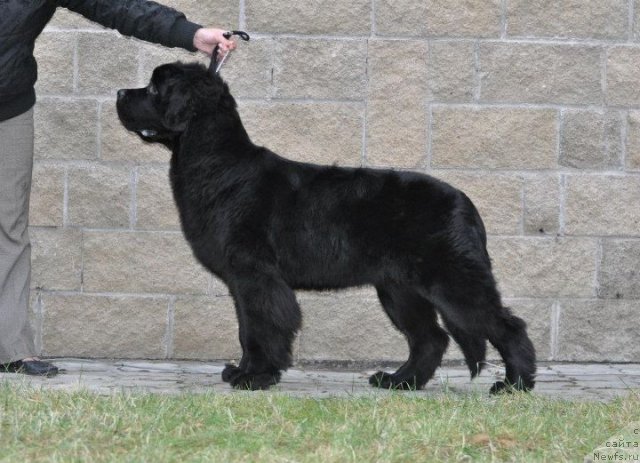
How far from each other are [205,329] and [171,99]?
160 cm

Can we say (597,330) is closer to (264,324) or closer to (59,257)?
(264,324)

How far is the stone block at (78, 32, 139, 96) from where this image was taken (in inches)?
242

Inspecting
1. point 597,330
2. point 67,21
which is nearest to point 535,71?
point 597,330

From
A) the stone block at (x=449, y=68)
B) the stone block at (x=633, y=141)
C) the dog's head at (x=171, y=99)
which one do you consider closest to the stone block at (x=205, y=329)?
the dog's head at (x=171, y=99)

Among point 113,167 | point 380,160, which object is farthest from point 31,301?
point 380,160

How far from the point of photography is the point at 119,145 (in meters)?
6.16

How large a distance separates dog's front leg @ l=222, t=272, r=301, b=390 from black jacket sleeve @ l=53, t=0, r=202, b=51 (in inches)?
46.5

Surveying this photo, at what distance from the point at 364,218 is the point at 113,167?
1775 millimetres

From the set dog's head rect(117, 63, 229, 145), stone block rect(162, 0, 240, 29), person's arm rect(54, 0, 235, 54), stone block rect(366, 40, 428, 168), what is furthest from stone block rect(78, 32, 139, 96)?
stone block rect(366, 40, 428, 168)

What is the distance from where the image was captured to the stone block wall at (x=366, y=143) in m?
6.15

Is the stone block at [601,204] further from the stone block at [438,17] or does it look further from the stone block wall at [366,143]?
the stone block at [438,17]

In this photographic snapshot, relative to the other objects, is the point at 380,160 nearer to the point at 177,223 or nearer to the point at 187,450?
the point at 177,223

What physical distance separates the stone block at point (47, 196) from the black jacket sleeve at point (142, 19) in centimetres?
107

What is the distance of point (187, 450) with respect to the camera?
149 inches
